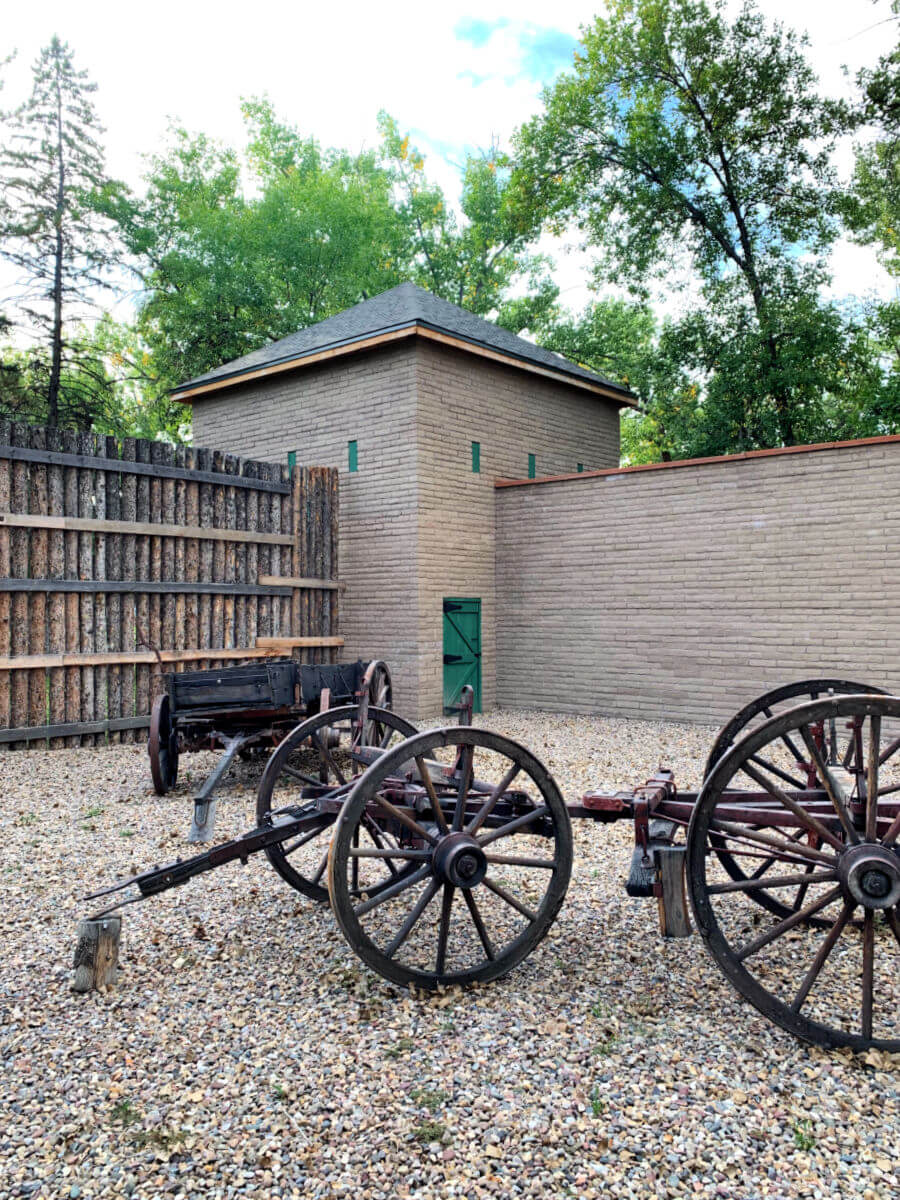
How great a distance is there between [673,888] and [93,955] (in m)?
2.52

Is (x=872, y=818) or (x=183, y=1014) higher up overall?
(x=872, y=818)

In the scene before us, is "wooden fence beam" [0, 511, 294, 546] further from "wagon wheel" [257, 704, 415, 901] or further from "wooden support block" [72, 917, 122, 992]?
"wooden support block" [72, 917, 122, 992]

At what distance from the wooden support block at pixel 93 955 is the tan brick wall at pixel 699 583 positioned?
9.12m

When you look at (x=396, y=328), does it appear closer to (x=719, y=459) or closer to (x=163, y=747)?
(x=719, y=459)

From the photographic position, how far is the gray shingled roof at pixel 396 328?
1252cm

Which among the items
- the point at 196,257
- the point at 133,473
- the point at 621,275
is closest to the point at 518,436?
the point at 133,473

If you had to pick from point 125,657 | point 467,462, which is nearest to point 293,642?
Answer: point 125,657

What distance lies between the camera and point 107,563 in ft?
32.2

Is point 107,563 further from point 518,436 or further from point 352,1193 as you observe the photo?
point 352,1193

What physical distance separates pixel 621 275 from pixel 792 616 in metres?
12.0

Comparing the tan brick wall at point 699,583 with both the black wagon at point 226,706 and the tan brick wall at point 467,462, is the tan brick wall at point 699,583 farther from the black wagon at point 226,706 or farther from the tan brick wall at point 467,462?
the black wagon at point 226,706

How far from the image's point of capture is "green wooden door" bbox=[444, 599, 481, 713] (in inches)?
504

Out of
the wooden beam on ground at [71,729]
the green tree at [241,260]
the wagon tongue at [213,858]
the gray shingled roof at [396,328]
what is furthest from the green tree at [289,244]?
the wagon tongue at [213,858]

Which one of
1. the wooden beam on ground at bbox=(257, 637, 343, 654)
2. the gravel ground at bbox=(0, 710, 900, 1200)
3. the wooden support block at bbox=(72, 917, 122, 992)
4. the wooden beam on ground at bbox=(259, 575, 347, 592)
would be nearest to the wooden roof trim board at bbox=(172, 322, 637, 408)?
the wooden beam on ground at bbox=(259, 575, 347, 592)
